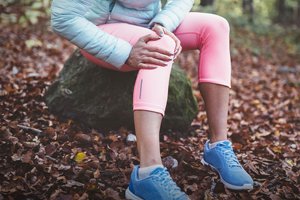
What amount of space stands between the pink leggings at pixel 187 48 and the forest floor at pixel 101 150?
613 mm

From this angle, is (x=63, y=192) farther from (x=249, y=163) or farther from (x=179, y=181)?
(x=249, y=163)

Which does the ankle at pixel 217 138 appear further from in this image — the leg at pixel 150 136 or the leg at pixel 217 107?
the leg at pixel 150 136

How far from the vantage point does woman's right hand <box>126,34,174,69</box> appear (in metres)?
2.02

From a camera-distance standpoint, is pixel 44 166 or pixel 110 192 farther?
pixel 44 166

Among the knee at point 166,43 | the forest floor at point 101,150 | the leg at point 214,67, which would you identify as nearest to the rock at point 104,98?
the forest floor at point 101,150

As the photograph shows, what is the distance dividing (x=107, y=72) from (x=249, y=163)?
1.31m

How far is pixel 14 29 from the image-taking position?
654 centimetres

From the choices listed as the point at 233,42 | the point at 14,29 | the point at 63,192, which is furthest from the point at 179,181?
the point at 233,42

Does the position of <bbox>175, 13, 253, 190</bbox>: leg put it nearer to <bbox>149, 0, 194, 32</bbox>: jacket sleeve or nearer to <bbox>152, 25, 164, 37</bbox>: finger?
<bbox>149, 0, 194, 32</bbox>: jacket sleeve

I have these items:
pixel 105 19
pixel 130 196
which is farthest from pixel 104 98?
pixel 130 196

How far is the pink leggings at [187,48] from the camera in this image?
1979mm

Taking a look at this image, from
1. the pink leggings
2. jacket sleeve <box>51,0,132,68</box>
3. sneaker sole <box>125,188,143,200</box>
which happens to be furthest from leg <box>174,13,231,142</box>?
sneaker sole <box>125,188,143,200</box>

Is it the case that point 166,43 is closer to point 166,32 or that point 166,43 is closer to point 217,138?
point 166,32

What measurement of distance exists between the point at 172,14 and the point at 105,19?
1.47ft
